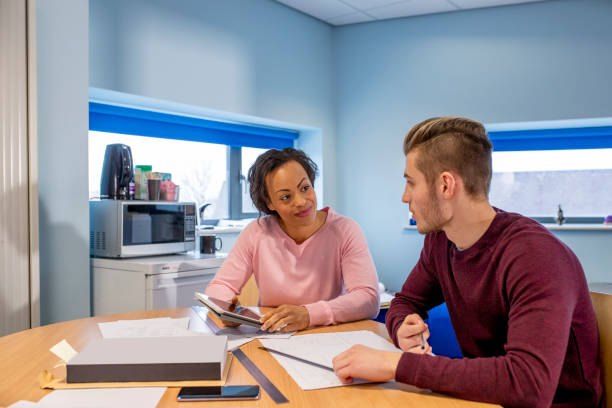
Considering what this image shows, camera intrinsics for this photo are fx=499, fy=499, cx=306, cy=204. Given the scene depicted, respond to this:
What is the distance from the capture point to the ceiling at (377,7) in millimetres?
3824

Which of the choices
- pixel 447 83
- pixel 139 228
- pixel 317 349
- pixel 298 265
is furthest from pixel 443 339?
pixel 447 83

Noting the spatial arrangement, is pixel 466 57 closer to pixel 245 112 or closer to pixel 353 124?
pixel 353 124

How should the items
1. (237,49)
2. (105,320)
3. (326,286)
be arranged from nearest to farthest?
1. (105,320)
2. (326,286)
3. (237,49)

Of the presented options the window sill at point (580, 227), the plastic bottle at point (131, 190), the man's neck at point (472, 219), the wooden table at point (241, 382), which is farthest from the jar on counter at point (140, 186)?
the window sill at point (580, 227)

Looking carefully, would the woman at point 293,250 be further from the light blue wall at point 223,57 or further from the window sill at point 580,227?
the window sill at point 580,227

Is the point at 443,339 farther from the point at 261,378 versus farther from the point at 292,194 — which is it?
the point at 261,378

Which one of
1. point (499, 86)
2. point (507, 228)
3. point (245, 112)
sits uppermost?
point (499, 86)

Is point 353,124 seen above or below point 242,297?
above

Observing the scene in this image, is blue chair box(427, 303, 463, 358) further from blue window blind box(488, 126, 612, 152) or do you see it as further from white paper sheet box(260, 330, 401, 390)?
blue window blind box(488, 126, 612, 152)

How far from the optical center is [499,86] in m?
3.85

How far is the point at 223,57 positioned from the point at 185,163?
796 millimetres

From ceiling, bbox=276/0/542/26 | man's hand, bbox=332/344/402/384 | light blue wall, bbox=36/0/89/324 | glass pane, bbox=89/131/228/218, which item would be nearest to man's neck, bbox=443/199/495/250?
man's hand, bbox=332/344/402/384

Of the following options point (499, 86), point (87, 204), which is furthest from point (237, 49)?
point (499, 86)

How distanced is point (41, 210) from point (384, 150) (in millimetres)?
2707
